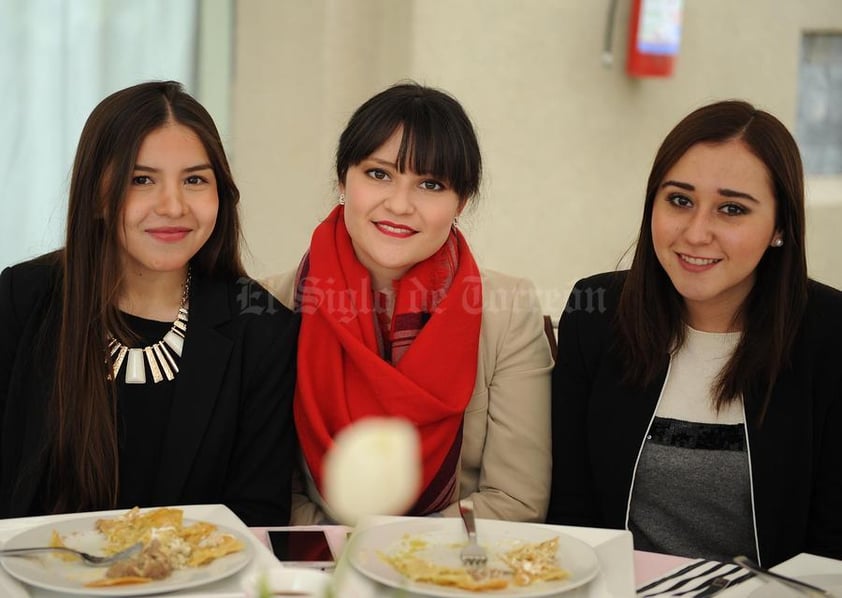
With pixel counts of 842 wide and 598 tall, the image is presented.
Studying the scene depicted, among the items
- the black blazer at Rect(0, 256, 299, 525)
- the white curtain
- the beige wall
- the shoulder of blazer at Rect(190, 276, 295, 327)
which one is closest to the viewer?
the black blazer at Rect(0, 256, 299, 525)

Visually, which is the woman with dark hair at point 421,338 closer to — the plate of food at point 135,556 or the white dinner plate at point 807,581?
the plate of food at point 135,556

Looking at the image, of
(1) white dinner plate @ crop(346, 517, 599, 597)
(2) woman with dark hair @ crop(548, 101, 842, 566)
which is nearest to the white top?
(2) woman with dark hair @ crop(548, 101, 842, 566)

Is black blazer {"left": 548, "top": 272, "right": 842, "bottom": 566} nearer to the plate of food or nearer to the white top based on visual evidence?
the white top

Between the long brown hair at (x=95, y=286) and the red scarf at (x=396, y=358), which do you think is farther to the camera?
the red scarf at (x=396, y=358)

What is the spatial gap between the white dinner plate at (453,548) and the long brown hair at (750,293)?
2.18ft

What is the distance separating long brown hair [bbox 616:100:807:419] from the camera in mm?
1865

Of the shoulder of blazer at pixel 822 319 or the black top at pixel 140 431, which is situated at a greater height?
the shoulder of blazer at pixel 822 319

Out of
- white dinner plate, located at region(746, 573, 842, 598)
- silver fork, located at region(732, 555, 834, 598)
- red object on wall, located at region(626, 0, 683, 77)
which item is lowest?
white dinner plate, located at region(746, 573, 842, 598)

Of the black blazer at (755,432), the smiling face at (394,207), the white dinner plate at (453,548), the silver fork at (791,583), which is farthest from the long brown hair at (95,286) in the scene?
the silver fork at (791,583)

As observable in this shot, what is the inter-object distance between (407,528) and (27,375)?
2.86 feet

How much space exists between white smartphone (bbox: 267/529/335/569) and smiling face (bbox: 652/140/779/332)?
2.97 feet

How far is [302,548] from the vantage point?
1329 millimetres

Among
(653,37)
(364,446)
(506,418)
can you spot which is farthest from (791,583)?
(653,37)

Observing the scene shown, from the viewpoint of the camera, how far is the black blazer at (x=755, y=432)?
183 cm
